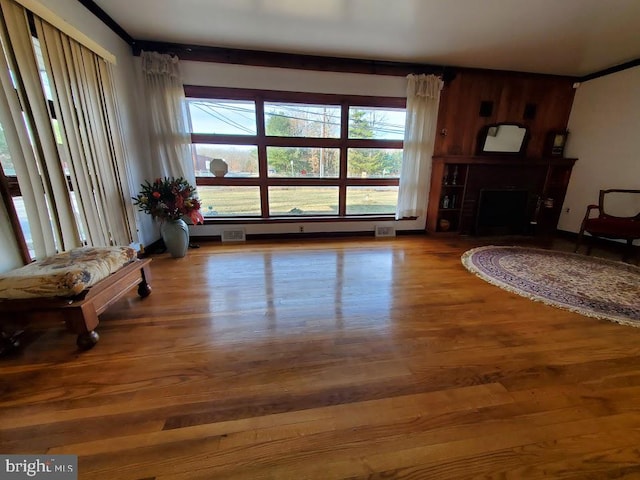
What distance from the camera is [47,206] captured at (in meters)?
1.95

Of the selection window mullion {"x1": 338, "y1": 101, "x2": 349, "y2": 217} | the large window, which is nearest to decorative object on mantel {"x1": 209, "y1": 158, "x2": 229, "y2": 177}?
the large window

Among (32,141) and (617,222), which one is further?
(617,222)

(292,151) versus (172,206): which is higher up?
(292,151)

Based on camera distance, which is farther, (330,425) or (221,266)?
(221,266)

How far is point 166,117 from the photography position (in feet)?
11.0

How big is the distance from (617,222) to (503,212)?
1.34m

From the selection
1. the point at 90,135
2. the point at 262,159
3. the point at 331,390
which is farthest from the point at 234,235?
the point at 331,390

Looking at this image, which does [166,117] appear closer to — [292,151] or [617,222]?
[292,151]

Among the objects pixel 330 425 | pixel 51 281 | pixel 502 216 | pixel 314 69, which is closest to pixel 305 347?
pixel 330 425

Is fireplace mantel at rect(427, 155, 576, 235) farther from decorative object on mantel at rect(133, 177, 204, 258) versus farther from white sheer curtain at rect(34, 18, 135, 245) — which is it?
white sheer curtain at rect(34, 18, 135, 245)

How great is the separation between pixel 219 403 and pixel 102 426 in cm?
48

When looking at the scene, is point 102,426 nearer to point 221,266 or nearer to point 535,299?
point 221,266

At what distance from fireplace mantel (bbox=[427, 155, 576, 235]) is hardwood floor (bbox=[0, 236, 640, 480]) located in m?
2.26

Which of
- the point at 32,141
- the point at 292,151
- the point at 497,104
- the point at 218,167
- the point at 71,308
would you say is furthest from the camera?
the point at 497,104
